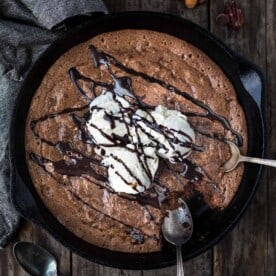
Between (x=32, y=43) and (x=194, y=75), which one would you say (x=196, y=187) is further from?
(x=32, y=43)

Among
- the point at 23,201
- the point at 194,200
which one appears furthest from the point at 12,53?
the point at 194,200

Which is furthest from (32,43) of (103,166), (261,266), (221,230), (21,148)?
(261,266)

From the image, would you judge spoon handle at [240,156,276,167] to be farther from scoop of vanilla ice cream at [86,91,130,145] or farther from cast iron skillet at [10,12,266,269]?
scoop of vanilla ice cream at [86,91,130,145]

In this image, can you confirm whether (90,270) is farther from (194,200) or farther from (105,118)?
(105,118)

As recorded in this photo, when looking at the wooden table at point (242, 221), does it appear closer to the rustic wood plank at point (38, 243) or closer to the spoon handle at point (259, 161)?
the rustic wood plank at point (38, 243)

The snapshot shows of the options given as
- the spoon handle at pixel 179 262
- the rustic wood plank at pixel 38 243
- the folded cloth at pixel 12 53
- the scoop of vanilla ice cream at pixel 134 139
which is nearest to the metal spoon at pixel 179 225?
the spoon handle at pixel 179 262

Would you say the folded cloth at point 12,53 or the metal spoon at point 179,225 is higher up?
the folded cloth at point 12,53
